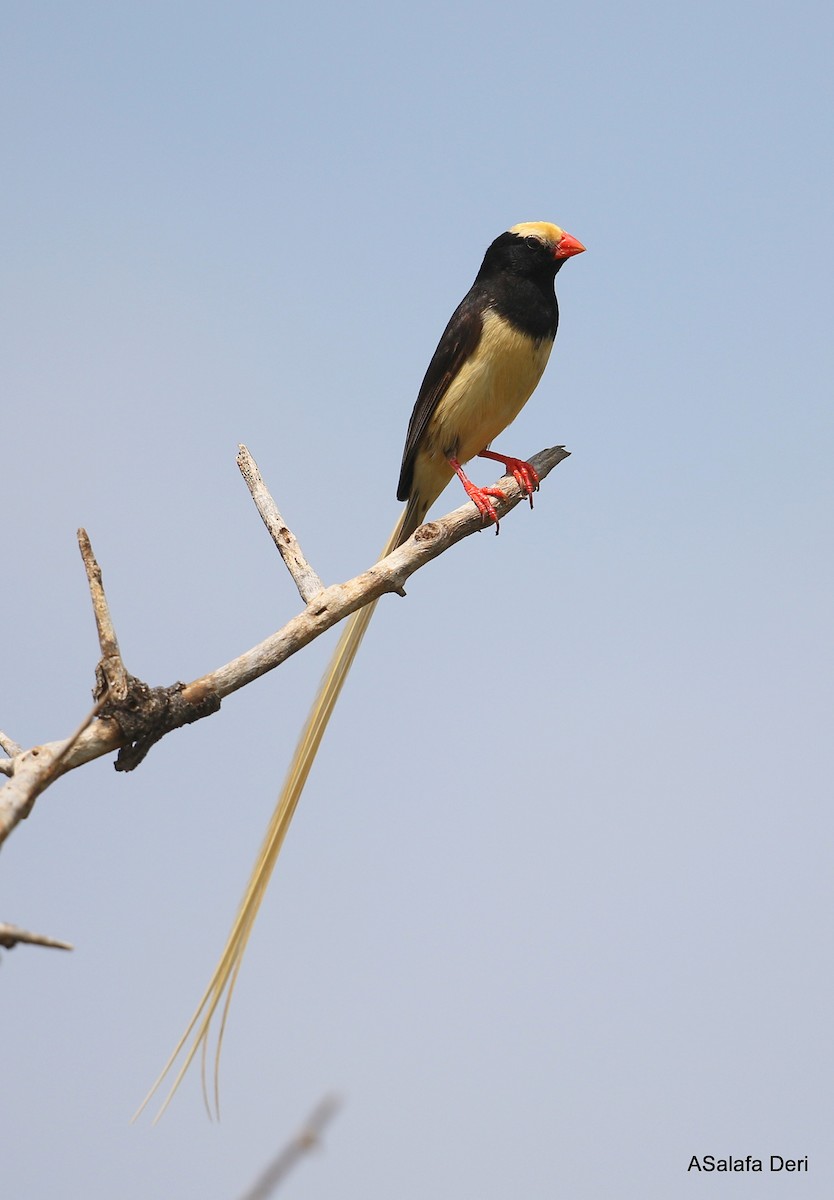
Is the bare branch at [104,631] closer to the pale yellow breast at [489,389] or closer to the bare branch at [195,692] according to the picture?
the bare branch at [195,692]

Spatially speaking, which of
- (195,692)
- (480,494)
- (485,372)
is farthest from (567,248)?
(195,692)

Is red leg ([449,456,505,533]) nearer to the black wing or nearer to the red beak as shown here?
the black wing

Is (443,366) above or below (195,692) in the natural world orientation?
above

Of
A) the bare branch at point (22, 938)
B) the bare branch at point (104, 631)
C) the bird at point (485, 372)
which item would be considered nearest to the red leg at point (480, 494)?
the bird at point (485, 372)

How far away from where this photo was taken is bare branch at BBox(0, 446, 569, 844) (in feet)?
7.73

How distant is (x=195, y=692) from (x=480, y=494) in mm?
1639

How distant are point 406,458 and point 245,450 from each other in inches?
35.5

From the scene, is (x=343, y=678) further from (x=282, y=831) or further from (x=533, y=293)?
(x=533, y=293)

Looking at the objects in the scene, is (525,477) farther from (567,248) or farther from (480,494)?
(567,248)

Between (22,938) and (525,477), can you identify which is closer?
(22,938)

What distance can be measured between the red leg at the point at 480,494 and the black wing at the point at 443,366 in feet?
0.73

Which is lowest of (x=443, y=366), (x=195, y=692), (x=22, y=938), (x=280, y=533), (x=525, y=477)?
(x=22, y=938)

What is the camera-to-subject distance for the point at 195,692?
299 centimetres

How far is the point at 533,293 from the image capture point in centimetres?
479
